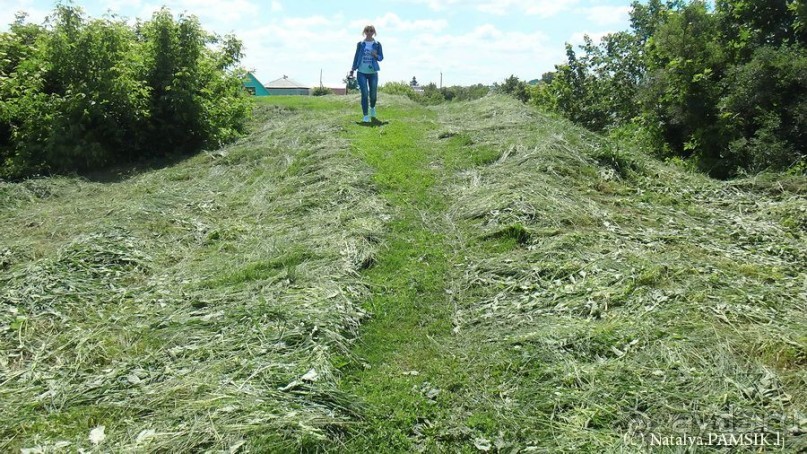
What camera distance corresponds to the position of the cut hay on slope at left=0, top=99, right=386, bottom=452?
2.86 metres

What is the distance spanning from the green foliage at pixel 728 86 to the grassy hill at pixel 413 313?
135 cm

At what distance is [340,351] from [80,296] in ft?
7.29

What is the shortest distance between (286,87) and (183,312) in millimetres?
52421

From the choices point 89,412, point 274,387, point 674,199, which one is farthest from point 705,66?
point 89,412

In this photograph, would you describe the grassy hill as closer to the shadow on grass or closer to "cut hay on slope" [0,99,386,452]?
"cut hay on slope" [0,99,386,452]

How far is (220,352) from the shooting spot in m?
3.44

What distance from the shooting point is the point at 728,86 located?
28.1ft

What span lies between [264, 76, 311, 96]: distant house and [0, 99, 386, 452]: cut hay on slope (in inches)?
1758

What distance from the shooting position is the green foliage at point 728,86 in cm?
761

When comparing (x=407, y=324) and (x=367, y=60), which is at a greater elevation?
(x=367, y=60)

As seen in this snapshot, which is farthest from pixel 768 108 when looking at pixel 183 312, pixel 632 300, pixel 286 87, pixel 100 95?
pixel 286 87

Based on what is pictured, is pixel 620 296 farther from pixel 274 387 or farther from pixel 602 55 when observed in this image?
pixel 602 55

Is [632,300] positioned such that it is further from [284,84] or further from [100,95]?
[284,84]

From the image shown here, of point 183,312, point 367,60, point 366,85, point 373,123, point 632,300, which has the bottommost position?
point 183,312
